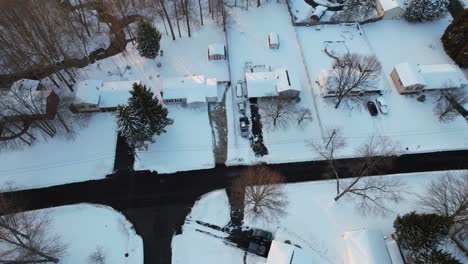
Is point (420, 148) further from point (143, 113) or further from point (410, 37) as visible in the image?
point (143, 113)

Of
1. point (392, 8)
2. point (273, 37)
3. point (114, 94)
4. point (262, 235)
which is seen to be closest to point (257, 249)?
point (262, 235)

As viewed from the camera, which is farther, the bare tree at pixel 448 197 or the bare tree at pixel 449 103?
the bare tree at pixel 449 103

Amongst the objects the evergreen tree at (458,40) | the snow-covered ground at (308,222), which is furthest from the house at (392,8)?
the snow-covered ground at (308,222)

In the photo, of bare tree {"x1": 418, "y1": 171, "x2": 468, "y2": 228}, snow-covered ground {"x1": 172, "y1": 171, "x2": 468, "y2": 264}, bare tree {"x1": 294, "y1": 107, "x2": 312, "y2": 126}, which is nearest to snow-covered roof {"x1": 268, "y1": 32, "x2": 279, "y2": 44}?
bare tree {"x1": 294, "y1": 107, "x2": 312, "y2": 126}

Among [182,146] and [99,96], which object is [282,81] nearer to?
[182,146]

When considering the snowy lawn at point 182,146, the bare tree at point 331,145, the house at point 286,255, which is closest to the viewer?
the house at point 286,255

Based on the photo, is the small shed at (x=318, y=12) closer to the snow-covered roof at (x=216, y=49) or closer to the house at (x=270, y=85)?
the house at (x=270, y=85)

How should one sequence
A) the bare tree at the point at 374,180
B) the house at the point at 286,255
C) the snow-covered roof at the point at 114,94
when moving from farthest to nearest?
the snow-covered roof at the point at 114,94, the bare tree at the point at 374,180, the house at the point at 286,255

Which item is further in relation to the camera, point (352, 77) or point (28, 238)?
point (352, 77)
